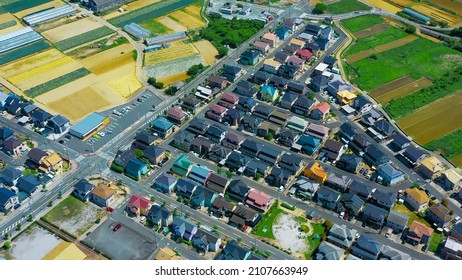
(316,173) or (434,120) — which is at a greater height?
(434,120)

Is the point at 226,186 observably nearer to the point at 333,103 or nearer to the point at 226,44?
the point at 333,103

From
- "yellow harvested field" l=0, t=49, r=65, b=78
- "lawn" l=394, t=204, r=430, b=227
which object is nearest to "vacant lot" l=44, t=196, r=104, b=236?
"yellow harvested field" l=0, t=49, r=65, b=78

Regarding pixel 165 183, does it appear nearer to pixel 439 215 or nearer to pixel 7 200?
pixel 7 200

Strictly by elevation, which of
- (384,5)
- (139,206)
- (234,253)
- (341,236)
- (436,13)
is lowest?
(139,206)

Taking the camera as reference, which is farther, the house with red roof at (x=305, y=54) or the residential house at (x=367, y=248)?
the house with red roof at (x=305, y=54)

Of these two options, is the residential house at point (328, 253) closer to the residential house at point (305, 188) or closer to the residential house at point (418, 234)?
the residential house at point (418, 234)

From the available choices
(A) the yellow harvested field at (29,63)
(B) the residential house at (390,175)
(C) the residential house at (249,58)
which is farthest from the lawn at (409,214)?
(A) the yellow harvested field at (29,63)

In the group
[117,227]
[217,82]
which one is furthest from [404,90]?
[117,227]

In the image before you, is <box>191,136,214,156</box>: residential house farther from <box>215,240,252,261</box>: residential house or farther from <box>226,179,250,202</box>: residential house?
<box>215,240,252,261</box>: residential house
